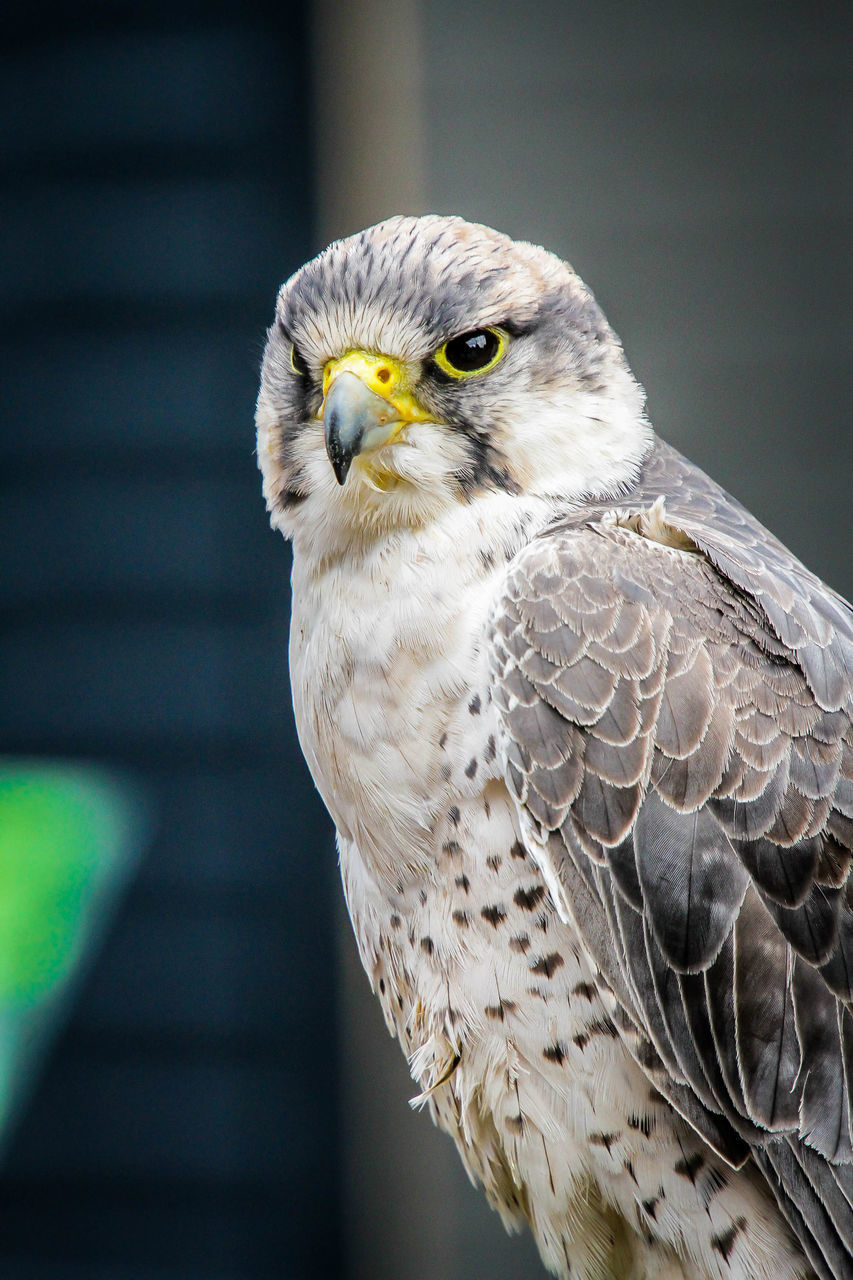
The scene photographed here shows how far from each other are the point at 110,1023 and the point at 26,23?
347 centimetres

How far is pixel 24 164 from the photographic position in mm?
4414

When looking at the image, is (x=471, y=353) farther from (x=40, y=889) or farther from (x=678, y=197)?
(x=678, y=197)

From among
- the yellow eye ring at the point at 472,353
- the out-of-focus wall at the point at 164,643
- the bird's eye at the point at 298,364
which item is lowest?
the out-of-focus wall at the point at 164,643

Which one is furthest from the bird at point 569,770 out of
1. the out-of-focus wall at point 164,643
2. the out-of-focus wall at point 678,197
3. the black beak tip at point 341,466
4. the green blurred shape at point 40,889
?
the out-of-focus wall at point 164,643

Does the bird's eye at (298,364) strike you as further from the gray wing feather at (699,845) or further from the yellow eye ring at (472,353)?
the gray wing feather at (699,845)

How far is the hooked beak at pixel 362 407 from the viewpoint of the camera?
1.67m

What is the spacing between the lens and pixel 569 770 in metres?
1.57

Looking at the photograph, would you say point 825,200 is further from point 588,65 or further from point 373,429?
point 373,429

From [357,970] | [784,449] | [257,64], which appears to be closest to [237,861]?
[357,970]

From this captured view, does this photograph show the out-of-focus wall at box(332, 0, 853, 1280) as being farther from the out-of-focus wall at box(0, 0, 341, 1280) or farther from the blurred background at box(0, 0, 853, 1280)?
the out-of-focus wall at box(0, 0, 341, 1280)

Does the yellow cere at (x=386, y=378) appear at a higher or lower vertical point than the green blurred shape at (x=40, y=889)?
higher

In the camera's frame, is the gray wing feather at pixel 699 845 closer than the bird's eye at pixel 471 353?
Yes

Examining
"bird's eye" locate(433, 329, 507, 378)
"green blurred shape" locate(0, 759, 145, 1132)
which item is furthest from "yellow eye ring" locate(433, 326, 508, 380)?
"green blurred shape" locate(0, 759, 145, 1132)

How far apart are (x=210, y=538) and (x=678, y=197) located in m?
1.92
